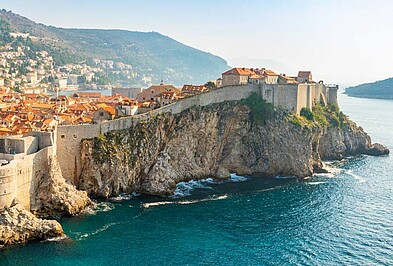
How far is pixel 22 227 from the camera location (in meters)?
38.5

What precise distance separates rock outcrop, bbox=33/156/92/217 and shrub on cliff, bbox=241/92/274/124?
3098 centimetres

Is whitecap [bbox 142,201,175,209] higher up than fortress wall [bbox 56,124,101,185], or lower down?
lower down

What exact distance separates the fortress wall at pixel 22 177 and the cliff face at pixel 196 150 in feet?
20.7

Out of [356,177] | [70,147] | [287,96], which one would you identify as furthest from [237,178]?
[70,147]

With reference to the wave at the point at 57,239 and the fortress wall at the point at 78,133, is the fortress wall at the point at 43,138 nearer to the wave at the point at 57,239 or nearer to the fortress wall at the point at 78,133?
the fortress wall at the point at 78,133

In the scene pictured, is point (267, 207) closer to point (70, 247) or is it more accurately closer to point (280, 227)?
point (280, 227)

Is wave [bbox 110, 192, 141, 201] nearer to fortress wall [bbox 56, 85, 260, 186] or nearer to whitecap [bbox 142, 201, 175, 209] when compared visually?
whitecap [bbox 142, 201, 175, 209]

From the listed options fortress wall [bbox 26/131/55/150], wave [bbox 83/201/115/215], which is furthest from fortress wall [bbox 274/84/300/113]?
fortress wall [bbox 26/131/55/150]

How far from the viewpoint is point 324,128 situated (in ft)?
249

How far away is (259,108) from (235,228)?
2758 centimetres

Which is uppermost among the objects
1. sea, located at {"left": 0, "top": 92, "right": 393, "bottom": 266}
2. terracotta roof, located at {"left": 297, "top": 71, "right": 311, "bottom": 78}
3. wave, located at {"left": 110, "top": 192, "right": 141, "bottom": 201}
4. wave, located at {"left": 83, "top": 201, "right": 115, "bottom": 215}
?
terracotta roof, located at {"left": 297, "top": 71, "right": 311, "bottom": 78}

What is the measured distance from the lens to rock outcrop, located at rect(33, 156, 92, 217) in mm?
44594

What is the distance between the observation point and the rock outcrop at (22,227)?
37656mm

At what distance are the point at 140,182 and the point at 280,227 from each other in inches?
726
